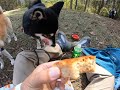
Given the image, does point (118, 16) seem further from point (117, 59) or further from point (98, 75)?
point (98, 75)

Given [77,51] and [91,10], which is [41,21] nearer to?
[77,51]

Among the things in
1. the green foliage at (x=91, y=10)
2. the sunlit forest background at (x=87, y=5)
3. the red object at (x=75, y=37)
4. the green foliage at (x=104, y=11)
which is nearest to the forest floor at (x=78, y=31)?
the red object at (x=75, y=37)

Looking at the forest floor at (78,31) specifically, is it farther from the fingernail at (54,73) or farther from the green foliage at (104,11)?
the fingernail at (54,73)

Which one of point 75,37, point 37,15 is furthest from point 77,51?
point 37,15

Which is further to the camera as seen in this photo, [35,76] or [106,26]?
[106,26]

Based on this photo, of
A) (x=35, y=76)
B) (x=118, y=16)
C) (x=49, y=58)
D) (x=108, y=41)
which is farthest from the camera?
(x=118, y=16)

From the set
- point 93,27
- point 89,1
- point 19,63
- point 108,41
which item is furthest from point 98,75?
point 89,1

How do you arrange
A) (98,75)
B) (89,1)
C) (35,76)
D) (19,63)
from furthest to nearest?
(89,1)
(98,75)
(19,63)
(35,76)
